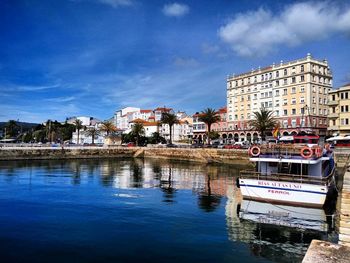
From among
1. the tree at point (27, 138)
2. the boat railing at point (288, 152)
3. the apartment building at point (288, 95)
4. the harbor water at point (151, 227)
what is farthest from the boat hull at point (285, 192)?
the tree at point (27, 138)

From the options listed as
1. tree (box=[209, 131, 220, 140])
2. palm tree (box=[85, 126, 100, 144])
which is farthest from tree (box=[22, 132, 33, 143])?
tree (box=[209, 131, 220, 140])

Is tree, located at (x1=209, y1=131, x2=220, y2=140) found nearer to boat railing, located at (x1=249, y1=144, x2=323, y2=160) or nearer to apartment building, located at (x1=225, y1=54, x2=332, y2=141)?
apartment building, located at (x1=225, y1=54, x2=332, y2=141)

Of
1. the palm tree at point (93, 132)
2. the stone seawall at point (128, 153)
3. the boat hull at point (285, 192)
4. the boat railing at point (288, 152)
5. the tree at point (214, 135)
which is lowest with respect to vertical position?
the boat hull at point (285, 192)

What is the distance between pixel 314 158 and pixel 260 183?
4.75 metres

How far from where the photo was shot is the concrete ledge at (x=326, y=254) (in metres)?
8.98

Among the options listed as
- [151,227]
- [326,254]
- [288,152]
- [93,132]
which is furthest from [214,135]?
[326,254]

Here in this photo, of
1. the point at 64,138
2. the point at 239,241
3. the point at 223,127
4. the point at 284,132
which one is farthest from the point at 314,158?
the point at 64,138

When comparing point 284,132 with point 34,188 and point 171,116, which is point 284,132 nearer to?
point 171,116

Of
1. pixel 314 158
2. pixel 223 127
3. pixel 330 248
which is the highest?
pixel 223 127

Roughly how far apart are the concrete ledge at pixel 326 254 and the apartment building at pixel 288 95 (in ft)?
259

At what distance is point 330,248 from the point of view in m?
9.91

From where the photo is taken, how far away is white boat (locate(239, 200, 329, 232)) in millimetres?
19530

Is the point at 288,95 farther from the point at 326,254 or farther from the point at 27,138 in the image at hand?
the point at 27,138

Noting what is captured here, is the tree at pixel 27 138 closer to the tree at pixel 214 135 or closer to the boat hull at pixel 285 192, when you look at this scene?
the tree at pixel 214 135
